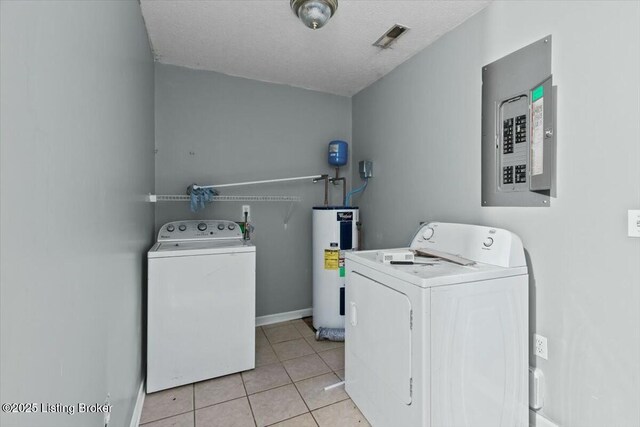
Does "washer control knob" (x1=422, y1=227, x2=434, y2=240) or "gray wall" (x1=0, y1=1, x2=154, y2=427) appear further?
"washer control knob" (x1=422, y1=227, x2=434, y2=240)

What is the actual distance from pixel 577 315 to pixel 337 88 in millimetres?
2711

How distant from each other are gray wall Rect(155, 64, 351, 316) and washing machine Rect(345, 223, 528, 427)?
1456mm

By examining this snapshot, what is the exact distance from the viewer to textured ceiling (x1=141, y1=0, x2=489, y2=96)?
6.01 feet

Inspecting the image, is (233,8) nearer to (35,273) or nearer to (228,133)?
(228,133)

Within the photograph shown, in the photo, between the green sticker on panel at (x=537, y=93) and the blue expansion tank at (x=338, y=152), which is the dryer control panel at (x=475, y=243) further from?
the blue expansion tank at (x=338, y=152)

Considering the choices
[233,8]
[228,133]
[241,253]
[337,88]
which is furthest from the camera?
[337,88]

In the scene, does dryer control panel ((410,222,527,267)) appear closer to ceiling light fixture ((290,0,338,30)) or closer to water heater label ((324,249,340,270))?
water heater label ((324,249,340,270))

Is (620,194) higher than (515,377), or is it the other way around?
(620,194)

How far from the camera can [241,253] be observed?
206 cm

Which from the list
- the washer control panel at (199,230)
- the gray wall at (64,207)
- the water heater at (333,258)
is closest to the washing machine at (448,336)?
the water heater at (333,258)

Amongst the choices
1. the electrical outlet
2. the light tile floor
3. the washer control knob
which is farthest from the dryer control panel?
the light tile floor

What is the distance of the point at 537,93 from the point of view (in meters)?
1.52

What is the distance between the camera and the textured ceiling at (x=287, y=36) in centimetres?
183

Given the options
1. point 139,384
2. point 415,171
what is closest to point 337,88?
point 415,171
